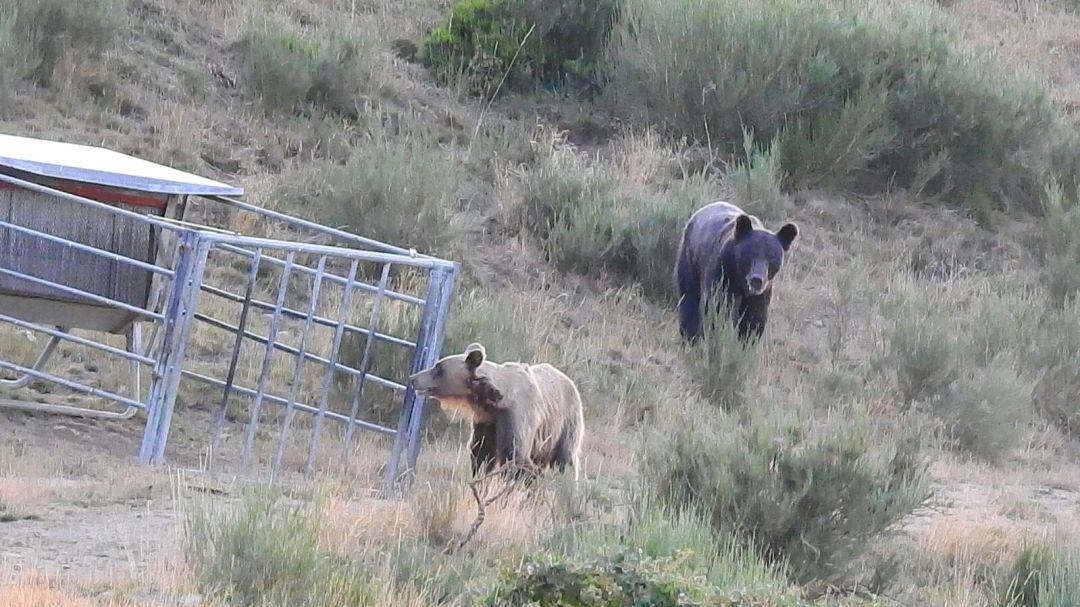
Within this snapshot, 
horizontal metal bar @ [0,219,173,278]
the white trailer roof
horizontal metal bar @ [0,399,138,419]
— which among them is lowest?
horizontal metal bar @ [0,399,138,419]

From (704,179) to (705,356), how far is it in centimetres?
458

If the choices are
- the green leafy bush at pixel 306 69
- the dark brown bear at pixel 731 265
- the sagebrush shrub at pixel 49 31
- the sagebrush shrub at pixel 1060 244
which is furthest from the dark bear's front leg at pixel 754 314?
the sagebrush shrub at pixel 49 31

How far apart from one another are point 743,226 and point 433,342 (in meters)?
5.31

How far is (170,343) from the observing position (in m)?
9.05

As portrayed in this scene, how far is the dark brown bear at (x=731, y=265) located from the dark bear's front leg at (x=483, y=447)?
17.6 ft

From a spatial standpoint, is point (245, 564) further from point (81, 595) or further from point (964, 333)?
point (964, 333)

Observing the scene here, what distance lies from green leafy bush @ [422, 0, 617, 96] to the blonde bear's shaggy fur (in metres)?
10.9

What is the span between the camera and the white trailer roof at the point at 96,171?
9.30 m

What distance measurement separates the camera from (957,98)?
20547mm

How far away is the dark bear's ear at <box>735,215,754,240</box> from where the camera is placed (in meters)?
14.6

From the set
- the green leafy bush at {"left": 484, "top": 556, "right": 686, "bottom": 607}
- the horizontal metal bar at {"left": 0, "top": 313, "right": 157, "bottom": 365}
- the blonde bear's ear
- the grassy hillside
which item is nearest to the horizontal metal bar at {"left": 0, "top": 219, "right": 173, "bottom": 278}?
the horizontal metal bar at {"left": 0, "top": 313, "right": 157, "bottom": 365}

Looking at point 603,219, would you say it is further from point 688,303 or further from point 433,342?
point 433,342

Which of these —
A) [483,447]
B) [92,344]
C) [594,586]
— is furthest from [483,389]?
[594,586]

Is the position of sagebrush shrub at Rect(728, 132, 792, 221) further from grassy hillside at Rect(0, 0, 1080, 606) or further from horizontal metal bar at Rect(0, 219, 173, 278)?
horizontal metal bar at Rect(0, 219, 173, 278)
